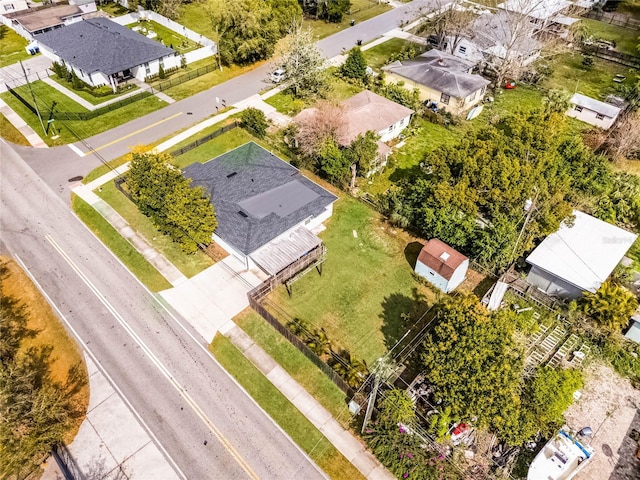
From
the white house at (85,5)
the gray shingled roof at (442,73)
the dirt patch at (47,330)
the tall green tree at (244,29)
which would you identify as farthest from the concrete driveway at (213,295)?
the white house at (85,5)

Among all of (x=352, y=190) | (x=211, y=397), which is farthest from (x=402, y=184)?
(x=211, y=397)

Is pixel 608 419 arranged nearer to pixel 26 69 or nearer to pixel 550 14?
pixel 550 14

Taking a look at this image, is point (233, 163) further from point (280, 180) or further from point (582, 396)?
point (582, 396)

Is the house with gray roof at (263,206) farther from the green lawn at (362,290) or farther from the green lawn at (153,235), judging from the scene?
the green lawn at (153,235)

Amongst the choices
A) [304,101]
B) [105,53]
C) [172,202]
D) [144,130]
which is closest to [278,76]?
[304,101]

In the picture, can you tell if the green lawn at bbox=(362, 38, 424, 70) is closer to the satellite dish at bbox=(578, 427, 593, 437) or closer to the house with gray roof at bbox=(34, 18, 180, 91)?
the house with gray roof at bbox=(34, 18, 180, 91)

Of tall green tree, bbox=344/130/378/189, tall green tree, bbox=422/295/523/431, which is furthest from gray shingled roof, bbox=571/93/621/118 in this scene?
tall green tree, bbox=422/295/523/431
